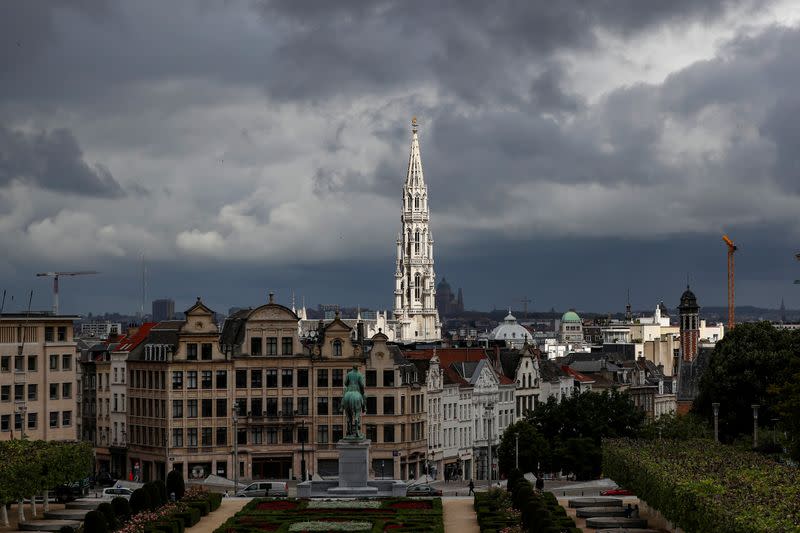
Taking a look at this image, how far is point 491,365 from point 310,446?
3296 cm

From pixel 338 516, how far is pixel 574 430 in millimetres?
53254

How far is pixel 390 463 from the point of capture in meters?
158

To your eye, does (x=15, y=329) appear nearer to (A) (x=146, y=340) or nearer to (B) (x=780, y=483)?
(A) (x=146, y=340)

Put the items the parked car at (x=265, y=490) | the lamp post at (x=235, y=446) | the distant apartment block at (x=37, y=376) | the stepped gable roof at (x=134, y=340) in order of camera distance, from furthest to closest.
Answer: the stepped gable roof at (x=134, y=340)
the lamp post at (x=235, y=446)
the distant apartment block at (x=37, y=376)
the parked car at (x=265, y=490)

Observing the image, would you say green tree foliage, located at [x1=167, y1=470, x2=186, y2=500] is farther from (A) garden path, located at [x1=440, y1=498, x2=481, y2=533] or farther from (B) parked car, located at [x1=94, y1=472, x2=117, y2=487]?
(B) parked car, located at [x1=94, y1=472, x2=117, y2=487]

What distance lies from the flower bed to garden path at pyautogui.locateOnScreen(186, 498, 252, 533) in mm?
23198

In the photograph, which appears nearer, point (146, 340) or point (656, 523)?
point (656, 523)

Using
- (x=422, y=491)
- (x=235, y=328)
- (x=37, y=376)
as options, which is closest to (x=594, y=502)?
(x=422, y=491)

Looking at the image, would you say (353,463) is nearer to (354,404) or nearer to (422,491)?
(354,404)

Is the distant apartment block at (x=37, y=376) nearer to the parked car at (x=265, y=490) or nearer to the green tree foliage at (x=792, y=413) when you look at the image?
the parked car at (x=265, y=490)

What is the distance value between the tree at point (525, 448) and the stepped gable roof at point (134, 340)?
3398 centimetres

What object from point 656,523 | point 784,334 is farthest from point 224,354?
point 656,523

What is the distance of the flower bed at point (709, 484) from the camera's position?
69363 millimetres

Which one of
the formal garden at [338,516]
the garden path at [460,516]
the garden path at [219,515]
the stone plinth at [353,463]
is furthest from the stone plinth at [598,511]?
the garden path at [219,515]
